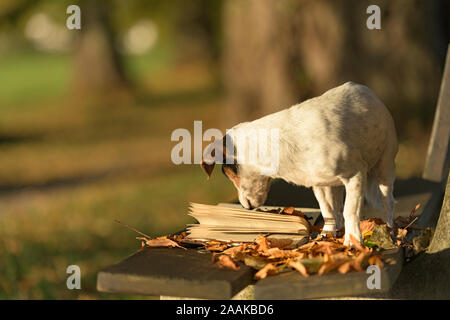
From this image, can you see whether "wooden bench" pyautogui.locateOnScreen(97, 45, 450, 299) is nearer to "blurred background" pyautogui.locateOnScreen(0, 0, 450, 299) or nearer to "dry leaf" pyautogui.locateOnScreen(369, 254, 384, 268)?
"dry leaf" pyautogui.locateOnScreen(369, 254, 384, 268)

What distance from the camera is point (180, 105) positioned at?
22.0 metres

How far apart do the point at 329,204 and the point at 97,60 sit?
19.4 metres

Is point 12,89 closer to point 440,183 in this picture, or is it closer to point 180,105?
point 180,105

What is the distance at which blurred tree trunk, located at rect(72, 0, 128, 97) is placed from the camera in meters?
20.5

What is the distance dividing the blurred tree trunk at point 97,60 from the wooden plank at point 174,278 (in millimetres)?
18079

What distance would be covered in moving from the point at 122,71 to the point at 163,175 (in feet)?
38.7

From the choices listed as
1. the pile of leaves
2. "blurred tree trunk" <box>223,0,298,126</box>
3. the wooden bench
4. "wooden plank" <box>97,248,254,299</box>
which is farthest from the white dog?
"blurred tree trunk" <box>223,0,298,126</box>

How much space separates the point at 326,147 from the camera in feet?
9.83

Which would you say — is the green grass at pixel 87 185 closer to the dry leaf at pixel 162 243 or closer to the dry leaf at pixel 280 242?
the dry leaf at pixel 162 243

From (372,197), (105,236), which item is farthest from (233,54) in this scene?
(372,197)

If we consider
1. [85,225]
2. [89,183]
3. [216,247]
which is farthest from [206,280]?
[89,183]

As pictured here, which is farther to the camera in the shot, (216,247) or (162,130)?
(162,130)

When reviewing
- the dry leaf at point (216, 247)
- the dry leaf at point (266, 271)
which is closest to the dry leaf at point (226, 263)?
the dry leaf at point (266, 271)

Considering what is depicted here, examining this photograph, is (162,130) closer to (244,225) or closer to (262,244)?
(244,225)
